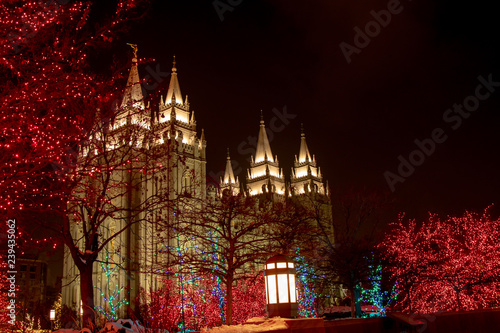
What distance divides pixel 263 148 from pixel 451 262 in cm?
5065

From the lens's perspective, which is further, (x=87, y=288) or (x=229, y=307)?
(x=229, y=307)

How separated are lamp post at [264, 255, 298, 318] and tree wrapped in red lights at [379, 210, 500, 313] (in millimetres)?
16098

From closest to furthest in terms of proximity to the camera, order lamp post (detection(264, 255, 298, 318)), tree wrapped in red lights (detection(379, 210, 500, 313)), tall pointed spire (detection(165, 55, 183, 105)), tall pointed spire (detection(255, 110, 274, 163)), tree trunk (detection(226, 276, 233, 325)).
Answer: lamp post (detection(264, 255, 298, 318))
tree trunk (detection(226, 276, 233, 325))
tree wrapped in red lights (detection(379, 210, 500, 313))
tall pointed spire (detection(165, 55, 183, 105))
tall pointed spire (detection(255, 110, 274, 163))

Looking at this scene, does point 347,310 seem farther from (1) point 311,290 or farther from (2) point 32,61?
(2) point 32,61

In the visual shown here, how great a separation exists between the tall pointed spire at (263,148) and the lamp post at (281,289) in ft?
210

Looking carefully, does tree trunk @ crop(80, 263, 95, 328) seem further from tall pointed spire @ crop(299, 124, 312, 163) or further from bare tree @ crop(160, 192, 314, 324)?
tall pointed spire @ crop(299, 124, 312, 163)

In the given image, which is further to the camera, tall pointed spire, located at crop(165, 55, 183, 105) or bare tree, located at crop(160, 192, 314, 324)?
tall pointed spire, located at crop(165, 55, 183, 105)

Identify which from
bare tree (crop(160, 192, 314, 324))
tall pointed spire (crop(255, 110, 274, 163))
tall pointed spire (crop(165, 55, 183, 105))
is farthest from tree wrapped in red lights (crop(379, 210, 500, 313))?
tall pointed spire (crop(255, 110, 274, 163))

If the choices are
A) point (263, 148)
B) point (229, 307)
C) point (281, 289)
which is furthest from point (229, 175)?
point (281, 289)

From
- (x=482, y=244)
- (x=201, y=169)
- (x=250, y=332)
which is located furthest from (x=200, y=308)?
(x=201, y=169)

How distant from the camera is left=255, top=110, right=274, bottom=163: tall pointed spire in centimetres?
7312

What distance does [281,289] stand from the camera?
8.53 m

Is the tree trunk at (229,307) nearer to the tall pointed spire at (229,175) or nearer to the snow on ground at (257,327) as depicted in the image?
the snow on ground at (257,327)

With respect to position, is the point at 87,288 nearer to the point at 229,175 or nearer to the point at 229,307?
the point at 229,307
